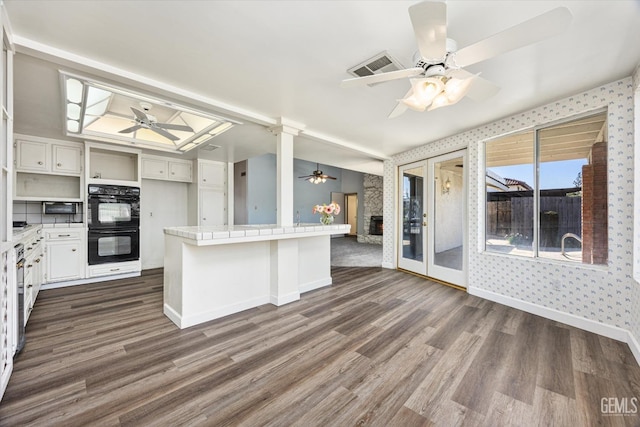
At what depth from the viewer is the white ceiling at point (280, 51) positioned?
1575 mm

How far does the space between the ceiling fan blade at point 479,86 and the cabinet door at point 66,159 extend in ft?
17.7

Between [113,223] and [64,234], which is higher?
[113,223]

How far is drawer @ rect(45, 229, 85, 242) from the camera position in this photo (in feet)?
12.5

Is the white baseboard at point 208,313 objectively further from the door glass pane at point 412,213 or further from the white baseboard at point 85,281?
the door glass pane at point 412,213

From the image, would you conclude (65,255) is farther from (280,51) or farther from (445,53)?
(445,53)

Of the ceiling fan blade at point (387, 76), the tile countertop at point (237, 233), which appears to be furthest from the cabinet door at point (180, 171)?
the ceiling fan blade at point (387, 76)

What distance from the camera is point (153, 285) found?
4047 millimetres

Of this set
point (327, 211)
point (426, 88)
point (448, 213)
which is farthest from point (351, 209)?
point (426, 88)

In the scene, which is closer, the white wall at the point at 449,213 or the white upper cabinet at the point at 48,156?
the white upper cabinet at the point at 48,156

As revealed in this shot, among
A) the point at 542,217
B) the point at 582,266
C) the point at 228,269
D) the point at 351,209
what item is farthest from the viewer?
the point at 351,209

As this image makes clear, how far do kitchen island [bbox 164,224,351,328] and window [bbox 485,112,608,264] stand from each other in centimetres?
238

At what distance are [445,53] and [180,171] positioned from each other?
5.24m

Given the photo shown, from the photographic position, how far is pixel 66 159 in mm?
4070

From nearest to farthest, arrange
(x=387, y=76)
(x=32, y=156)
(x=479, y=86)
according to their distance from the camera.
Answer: (x=387, y=76) < (x=479, y=86) < (x=32, y=156)
